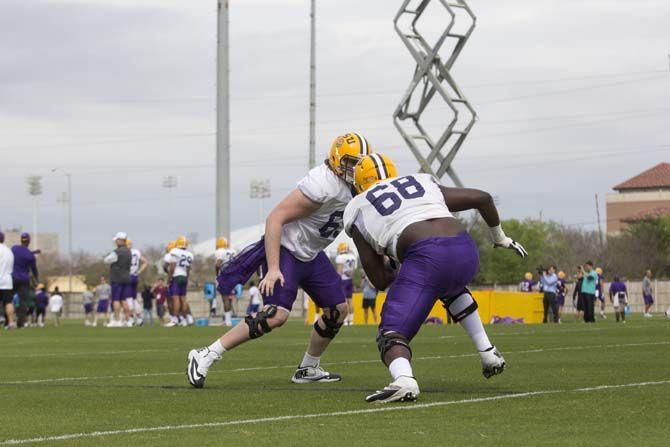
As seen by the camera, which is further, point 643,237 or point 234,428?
point 643,237

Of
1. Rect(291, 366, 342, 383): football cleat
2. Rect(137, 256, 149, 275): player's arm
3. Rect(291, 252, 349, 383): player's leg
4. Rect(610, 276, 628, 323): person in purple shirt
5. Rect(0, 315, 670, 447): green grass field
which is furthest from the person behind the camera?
Rect(610, 276, 628, 323): person in purple shirt

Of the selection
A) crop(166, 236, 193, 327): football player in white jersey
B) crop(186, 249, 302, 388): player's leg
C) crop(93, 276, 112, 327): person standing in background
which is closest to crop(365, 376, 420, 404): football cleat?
crop(186, 249, 302, 388): player's leg

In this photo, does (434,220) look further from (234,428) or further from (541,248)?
(541,248)

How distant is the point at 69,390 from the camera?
9.76 metres

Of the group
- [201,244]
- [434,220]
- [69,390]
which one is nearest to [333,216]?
[434,220]

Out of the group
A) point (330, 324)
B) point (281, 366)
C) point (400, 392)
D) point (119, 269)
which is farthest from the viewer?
point (119, 269)

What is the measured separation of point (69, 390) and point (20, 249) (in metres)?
18.6

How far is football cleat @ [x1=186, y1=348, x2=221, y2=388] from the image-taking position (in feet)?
31.7

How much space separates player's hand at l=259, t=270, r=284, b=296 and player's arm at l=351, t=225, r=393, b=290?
103 cm

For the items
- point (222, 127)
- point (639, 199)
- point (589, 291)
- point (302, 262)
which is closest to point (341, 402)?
point (302, 262)

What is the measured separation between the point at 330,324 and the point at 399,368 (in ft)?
7.66

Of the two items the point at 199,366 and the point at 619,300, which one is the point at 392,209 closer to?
the point at 199,366

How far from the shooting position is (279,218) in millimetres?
9586

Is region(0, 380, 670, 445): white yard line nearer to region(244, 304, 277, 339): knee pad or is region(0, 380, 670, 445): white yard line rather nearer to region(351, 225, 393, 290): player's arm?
region(351, 225, 393, 290): player's arm
